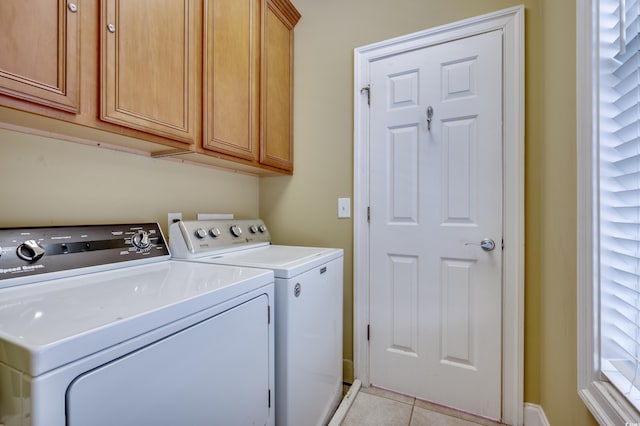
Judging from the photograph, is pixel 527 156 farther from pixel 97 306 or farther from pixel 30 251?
pixel 30 251

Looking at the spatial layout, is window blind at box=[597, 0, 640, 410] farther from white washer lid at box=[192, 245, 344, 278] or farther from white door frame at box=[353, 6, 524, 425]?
white washer lid at box=[192, 245, 344, 278]

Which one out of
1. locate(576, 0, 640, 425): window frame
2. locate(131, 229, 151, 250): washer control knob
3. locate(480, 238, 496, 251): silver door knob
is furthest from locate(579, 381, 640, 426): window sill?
locate(131, 229, 151, 250): washer control knob

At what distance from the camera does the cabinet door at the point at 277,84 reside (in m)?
1.73

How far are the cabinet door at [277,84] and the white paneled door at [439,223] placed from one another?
57 cm

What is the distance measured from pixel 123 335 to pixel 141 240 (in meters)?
0.75

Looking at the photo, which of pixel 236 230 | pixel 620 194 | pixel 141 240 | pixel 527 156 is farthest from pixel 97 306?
pixel 527 156

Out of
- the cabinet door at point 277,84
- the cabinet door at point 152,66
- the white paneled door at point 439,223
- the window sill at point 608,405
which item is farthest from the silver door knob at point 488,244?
the cabinet door at point 152,66

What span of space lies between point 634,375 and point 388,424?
43.1 inches

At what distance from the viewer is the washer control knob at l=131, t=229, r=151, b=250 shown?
1.20 meters

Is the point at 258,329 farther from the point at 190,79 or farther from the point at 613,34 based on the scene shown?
the point at 613,34

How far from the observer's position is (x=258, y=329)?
38.2 inches

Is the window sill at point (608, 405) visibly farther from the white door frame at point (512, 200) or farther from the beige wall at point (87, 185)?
the beige wall at point (87, 185)

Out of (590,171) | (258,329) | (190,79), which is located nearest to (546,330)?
(590,171)

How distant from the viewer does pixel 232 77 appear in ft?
4.84
